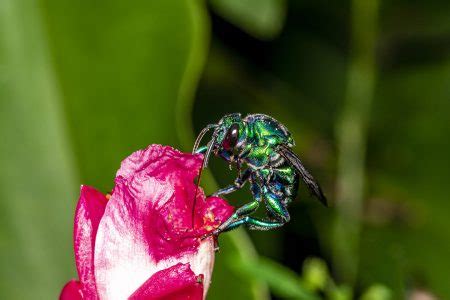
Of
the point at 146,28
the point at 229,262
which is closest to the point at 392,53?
the point at 146,28

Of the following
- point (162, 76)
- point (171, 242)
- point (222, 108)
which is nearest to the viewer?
point (171, 242)

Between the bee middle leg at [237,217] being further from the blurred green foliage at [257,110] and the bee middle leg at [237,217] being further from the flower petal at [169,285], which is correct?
the blurred green foliage at [257,110]

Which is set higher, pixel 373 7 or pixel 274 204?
pixel 274 204

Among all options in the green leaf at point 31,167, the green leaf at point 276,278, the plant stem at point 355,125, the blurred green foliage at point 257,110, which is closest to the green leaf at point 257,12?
the blurred green foliage at point 257,110

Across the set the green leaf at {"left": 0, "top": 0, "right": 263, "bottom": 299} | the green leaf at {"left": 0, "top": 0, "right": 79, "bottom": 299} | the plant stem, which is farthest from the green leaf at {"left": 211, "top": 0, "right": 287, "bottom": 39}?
the green leaf at {"left": 0, "top": 0, "right": 79, "bottom": 299}

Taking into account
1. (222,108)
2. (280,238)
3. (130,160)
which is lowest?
(280,238)

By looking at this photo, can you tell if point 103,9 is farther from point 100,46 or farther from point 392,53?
point 392,53

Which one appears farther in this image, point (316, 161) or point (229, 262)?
point (316, 161)
